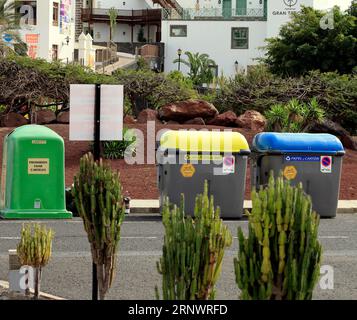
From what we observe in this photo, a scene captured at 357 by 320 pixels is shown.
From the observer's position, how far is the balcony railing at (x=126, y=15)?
85.1 m

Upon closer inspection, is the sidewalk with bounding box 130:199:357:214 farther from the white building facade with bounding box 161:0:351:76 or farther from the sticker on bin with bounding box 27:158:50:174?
the white building facade with bounding box 161:0:351:76

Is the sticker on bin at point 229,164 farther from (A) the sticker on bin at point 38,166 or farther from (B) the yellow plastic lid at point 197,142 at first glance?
(A) the sticker on bin at point 38,166

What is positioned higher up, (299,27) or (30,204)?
(299,27)

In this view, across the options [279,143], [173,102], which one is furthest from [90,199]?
[173,102]

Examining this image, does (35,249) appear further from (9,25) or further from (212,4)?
(212,4)

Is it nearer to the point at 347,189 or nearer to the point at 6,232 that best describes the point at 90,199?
the point at 6,232

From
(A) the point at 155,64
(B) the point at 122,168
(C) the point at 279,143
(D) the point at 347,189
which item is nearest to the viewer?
(C) the point at 279,143

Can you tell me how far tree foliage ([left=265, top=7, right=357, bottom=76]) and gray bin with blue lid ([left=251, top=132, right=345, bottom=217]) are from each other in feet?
93.7

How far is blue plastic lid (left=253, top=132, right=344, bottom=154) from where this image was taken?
58.6 feet

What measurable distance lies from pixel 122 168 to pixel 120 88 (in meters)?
13.0

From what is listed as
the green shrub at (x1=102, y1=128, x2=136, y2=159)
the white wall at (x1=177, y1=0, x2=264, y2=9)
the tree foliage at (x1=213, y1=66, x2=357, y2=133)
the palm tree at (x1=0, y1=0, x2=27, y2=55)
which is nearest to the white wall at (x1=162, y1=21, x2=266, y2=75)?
the white wall at (x1=177, y1=0, x2=264, y2=9)

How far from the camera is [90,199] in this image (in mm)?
9422

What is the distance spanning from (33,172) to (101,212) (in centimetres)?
695

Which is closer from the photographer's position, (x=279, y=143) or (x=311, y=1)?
(x=279, y=143)
